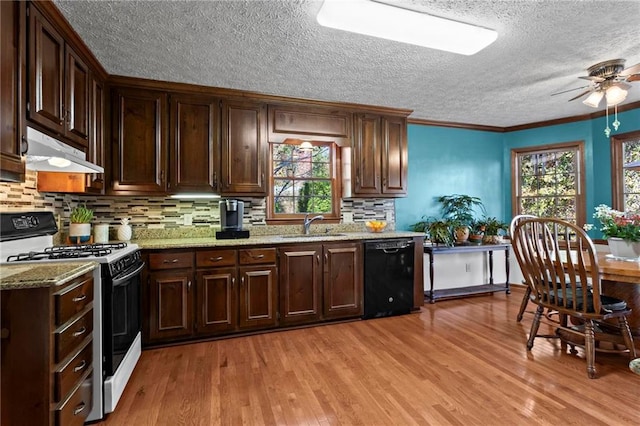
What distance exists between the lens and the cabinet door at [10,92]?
4.76 ft

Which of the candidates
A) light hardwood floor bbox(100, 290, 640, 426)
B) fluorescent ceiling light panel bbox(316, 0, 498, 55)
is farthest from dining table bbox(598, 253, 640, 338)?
fluorescent ceiling light panel bbox(316, 0, 498, 55)

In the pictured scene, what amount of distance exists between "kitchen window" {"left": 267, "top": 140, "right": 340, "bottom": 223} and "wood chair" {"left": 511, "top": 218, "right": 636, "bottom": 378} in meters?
2.05

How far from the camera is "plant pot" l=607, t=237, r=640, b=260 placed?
2.51 meters

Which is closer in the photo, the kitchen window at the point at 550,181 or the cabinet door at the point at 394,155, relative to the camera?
the cabinet door at the point at 394,155

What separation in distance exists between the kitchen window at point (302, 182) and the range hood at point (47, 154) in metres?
1.91

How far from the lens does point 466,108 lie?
13.1ft

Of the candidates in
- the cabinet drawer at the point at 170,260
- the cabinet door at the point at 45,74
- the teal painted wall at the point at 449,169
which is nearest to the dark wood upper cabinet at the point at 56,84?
the cabinet door at the point at 45,74

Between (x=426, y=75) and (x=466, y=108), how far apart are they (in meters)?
1.31

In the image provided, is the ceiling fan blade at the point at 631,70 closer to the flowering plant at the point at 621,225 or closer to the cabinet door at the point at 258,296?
the flowering plant at the point at 621,225

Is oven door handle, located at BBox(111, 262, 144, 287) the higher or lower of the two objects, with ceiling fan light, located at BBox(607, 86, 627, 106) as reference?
lower

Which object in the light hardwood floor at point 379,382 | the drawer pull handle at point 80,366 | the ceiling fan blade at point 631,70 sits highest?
the ceiling fan blade at point 631,70

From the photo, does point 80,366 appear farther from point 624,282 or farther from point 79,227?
point 624,282

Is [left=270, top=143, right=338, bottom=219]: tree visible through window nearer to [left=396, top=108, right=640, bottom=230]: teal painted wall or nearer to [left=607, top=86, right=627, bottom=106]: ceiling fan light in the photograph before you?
[left=396, top=108, right=640, bottom=230]: teal painted wall

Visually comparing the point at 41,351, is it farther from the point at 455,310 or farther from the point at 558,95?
the point at 558,95
